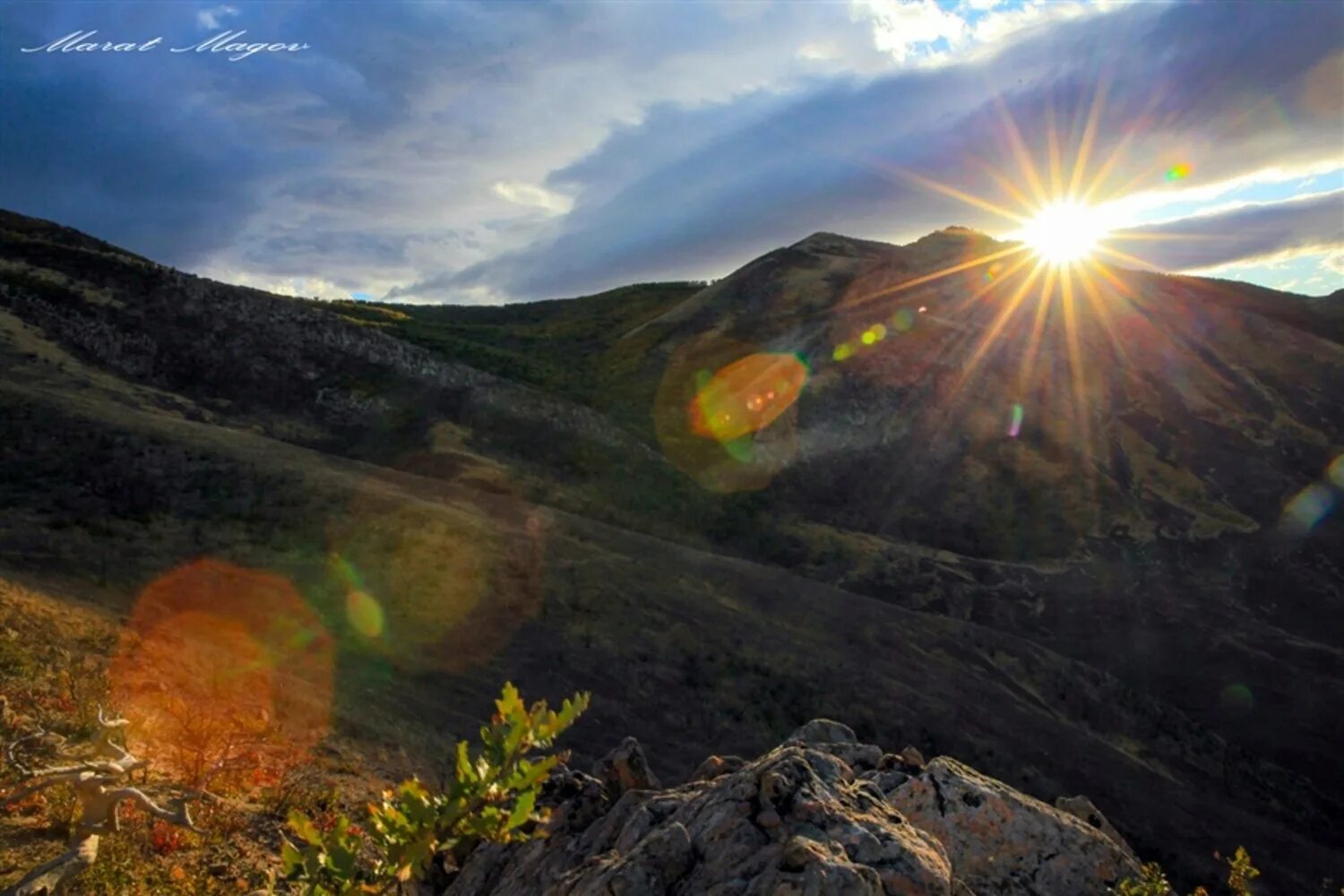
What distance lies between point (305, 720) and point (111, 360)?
108 feet

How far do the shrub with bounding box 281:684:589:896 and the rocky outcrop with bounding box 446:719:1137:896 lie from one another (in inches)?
89.5

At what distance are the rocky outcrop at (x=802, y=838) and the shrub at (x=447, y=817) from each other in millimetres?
2273

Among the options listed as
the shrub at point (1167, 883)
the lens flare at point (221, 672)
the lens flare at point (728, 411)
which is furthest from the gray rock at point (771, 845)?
the lens flare at point (728, 411)

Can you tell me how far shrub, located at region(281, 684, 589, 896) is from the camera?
3096 millimetres

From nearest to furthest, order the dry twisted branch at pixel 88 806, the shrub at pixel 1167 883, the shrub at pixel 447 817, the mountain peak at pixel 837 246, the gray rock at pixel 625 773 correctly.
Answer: the shrub at pixel 447 817
the shrub at pixel 1167 883
the dry twisted branch at pixel 88 806
the gray rock at pixel 625 773
the mountain peak at pixel 837 246

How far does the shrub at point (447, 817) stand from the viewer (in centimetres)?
310

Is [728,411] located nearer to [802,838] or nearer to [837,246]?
[837,246]

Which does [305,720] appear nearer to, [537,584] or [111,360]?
[537,584]

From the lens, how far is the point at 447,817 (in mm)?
3189

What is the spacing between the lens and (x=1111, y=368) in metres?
67.2

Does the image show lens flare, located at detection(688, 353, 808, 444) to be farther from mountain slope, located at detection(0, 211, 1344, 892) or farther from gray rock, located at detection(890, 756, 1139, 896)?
gray rock, located at detection(890, 756, 1139, 896)

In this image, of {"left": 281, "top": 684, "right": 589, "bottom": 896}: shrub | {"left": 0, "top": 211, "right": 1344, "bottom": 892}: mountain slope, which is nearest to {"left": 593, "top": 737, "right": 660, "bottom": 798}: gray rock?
{"left": 281, "top": 684, "right": 589, "bottom": 896}: shrub

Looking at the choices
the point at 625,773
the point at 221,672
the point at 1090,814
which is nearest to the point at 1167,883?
the point at 1090,814

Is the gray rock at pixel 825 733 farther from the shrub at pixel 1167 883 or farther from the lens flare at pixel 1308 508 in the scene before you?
the lens flare at pixel 1308 508
